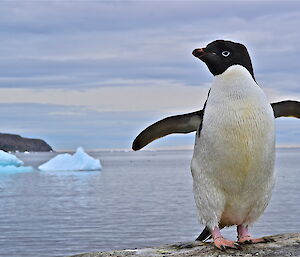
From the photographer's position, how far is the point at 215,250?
16.4 feet

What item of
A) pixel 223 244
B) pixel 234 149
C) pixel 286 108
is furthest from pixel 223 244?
pixel 286 108

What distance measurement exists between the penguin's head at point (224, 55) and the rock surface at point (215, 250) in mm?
1240

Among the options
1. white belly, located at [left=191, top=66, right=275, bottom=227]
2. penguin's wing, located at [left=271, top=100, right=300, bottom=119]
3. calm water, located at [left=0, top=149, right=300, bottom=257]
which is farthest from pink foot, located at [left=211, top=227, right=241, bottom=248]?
calm water, located at [left=0, top=149, right=300, bottom=257]

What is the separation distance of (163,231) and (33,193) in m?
18.6

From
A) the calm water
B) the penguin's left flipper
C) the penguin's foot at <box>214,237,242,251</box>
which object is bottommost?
the calm water

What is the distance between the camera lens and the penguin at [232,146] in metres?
4.90

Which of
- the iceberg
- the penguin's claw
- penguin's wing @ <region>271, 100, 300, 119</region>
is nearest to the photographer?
the penguin's claw

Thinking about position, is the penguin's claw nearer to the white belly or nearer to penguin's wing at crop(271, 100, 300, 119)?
the white belly

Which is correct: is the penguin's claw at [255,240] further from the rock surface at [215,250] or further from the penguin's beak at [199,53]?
the penguin's beak at [199,53]

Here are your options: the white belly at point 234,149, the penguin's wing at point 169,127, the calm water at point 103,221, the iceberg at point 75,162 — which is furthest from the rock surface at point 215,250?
the iceberg at point 75,162

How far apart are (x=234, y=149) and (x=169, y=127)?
860 mm

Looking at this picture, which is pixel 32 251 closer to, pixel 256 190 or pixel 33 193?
pixel 256 190

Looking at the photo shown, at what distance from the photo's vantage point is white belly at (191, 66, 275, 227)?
4898mm

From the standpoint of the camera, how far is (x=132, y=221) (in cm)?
1959
